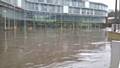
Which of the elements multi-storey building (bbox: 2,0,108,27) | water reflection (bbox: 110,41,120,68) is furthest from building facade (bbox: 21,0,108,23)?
water reflection (bbox: 110,41,120,68)

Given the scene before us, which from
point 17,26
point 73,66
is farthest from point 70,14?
point 73,66

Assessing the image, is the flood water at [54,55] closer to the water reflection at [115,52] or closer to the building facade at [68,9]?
the water reflection at [115,52]

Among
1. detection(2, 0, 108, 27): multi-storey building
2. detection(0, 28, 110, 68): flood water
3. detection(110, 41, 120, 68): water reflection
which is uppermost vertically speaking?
detection(2, 0, 108, 27): multi-storey building

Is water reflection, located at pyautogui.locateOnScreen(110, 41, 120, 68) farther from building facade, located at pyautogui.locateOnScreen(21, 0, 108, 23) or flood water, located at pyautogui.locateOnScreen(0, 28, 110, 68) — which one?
building facade, located at pyautogui.locateOnScreen(21, 0, 108, 23)

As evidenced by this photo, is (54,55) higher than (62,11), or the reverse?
(62,11)

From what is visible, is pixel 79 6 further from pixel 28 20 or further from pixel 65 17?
pixel 28 20

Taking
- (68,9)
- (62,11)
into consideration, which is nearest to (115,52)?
(62,11)

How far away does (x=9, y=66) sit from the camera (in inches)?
378

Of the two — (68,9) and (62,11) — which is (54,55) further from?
(68,9)

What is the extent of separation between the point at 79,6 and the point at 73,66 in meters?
63.9

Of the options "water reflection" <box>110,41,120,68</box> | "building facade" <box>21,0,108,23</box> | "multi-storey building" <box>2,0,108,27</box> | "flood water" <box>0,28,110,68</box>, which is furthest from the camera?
"building facade" <box>21,0,108,23</box>

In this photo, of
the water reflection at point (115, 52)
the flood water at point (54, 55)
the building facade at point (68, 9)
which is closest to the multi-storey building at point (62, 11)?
the building facade at point (68, 9)

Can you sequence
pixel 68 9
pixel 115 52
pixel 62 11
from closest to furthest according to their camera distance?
pixel 115 52, pixel 62 11, pixel 68 9

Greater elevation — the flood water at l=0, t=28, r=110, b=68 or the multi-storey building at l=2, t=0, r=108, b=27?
the multi-storey building at l=2, t=0, r=108, b=27
